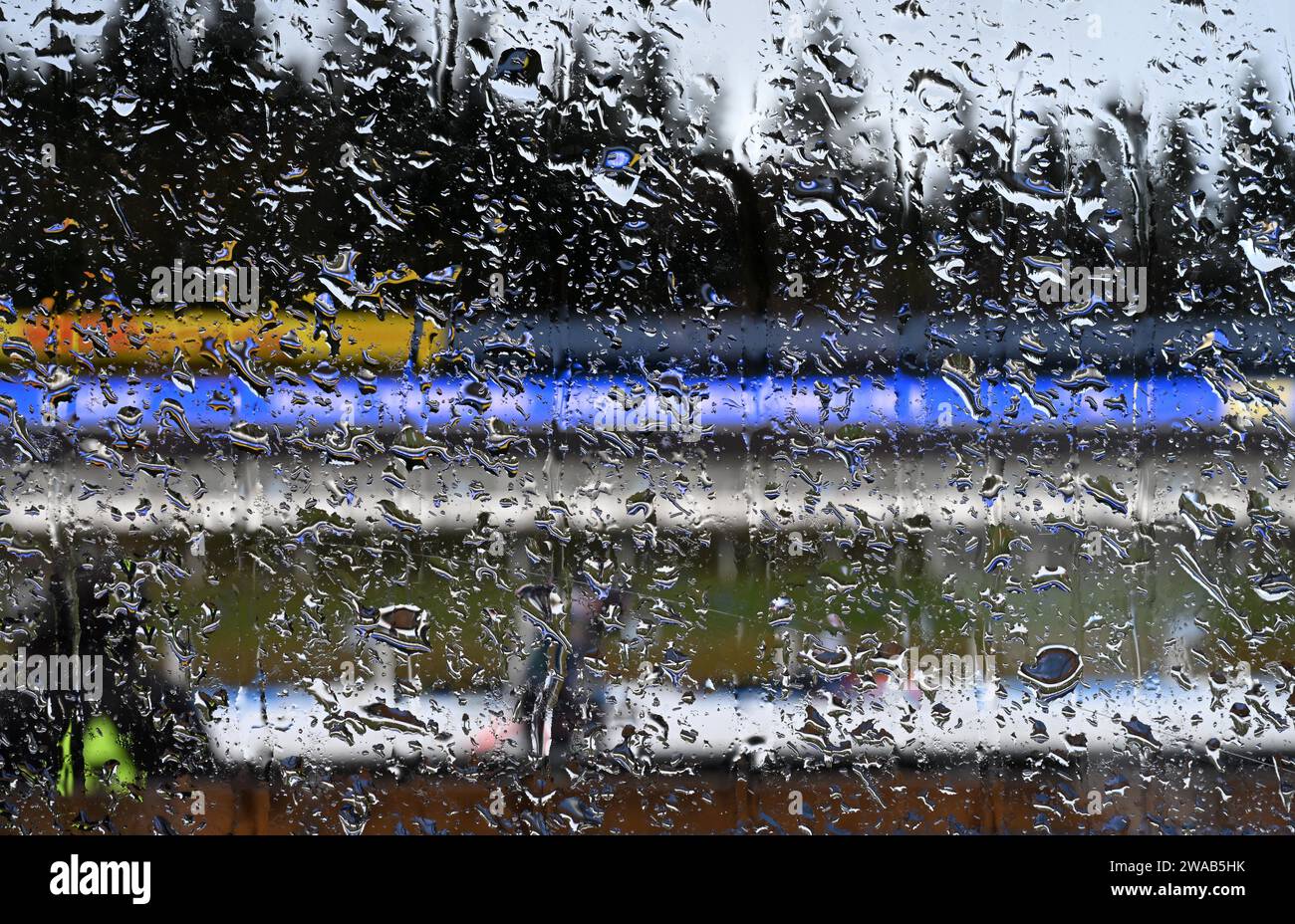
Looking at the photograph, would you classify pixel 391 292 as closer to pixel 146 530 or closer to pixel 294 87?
pixel 294 87

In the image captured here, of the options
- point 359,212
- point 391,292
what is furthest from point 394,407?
point 359,212

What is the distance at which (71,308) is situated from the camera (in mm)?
1365

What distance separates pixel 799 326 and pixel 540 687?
754mm
